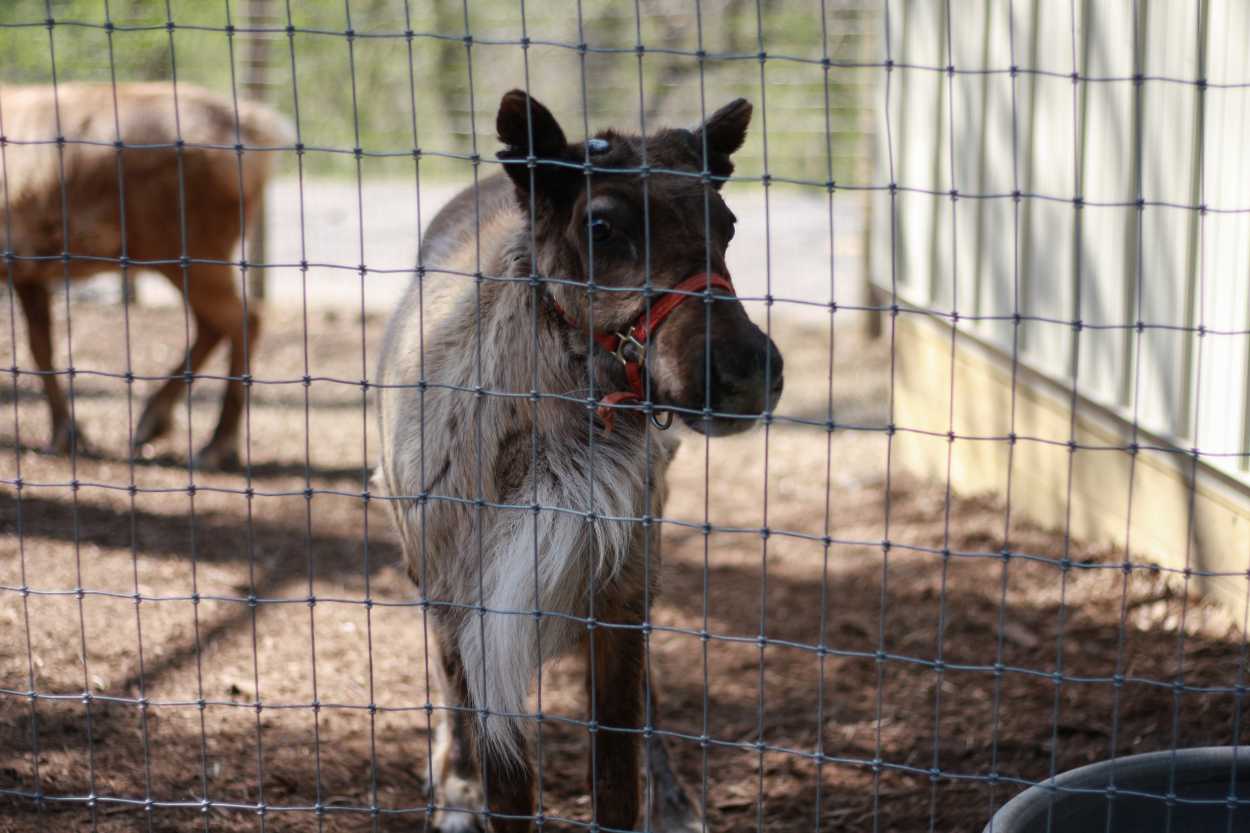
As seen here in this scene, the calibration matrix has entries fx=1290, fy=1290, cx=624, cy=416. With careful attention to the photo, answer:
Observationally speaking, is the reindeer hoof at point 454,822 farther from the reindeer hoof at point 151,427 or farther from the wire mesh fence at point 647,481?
the reindeer hoof at point 151,427

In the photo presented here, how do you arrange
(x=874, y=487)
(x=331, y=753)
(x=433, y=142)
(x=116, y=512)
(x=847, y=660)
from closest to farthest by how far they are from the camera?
1. (x=331, y=753)
2. (x=847, y=660)
3. (x=116, y=512)
4. (x=874, y=487)
5. (x=433, y=142)

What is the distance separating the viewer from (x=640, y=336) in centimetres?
301

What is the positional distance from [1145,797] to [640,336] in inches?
60.7

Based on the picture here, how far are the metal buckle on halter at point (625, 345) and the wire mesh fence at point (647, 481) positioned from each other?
0.01 metres

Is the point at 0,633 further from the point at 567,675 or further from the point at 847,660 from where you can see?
the point at 847,660

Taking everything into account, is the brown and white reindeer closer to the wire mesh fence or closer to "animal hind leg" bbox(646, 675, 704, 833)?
the wire mesh fence

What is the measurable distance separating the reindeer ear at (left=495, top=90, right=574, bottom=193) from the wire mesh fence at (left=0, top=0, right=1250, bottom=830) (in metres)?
0.02

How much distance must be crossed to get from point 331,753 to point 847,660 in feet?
6.37

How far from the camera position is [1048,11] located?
5.15m

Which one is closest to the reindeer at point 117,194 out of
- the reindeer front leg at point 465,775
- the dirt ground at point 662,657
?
the dirt ground at point 662,657

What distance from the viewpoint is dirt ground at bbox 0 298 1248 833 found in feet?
11.7

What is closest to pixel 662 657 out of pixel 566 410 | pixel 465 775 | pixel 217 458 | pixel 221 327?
pixel 465 775

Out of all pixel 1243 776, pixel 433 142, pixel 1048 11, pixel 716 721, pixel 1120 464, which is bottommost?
pixel 716 721

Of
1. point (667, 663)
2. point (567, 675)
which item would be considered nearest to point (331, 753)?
point (567, 675)
